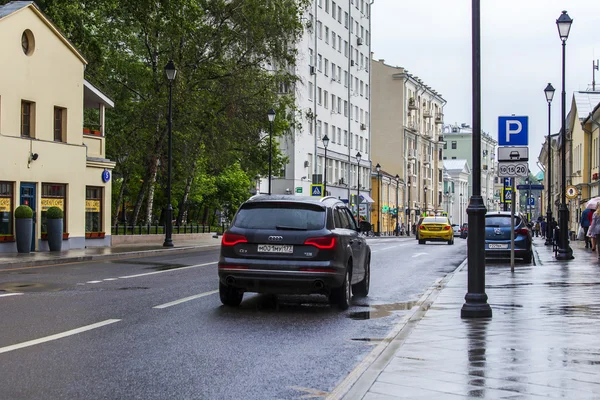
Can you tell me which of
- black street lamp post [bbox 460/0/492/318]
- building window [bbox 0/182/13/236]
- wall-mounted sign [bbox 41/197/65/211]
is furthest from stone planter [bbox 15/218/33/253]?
black street lamp post [bbox 460/0/492/318]

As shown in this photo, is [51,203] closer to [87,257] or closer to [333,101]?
[87,257]

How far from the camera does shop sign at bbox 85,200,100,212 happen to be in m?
36.4

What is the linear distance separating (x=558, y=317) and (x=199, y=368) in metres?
5.84

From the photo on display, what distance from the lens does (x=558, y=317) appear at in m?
12.3

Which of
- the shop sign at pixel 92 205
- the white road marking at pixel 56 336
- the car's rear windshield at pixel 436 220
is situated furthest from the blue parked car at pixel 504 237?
the car's rear windshield at pixel 436 220

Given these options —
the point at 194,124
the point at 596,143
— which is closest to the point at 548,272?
the point at 194,124

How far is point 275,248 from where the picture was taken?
44.0 feet

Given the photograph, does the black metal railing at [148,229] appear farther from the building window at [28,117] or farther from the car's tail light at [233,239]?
the car's tail light at [233,239]

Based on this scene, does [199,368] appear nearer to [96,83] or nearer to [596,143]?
[96,83]

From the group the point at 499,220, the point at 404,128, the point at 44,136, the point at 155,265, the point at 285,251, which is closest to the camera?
the point at 285,251

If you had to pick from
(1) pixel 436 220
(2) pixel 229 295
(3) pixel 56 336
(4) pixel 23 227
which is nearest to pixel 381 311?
(2) pixel 229 295

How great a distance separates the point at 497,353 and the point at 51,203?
2666cm

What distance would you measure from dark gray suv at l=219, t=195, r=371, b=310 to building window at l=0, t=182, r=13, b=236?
60.0 ft

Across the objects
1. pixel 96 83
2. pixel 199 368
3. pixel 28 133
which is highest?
pixel 96 83
